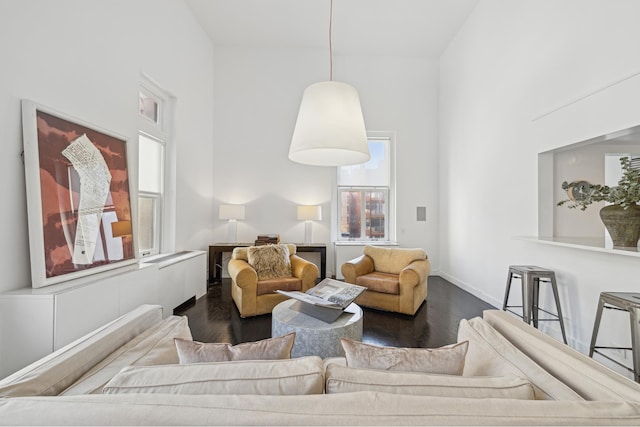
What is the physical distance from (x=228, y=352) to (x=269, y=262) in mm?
2823

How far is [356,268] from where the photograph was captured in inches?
164

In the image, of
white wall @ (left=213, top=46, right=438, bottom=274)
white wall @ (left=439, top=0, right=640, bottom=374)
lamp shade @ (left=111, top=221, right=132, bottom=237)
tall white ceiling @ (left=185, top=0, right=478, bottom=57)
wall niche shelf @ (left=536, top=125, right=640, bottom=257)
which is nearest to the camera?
white wall @ (left=439, top=0, right=640, bottom=374)

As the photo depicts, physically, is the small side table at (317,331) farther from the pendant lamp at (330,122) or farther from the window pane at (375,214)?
the window pane at (375,214)

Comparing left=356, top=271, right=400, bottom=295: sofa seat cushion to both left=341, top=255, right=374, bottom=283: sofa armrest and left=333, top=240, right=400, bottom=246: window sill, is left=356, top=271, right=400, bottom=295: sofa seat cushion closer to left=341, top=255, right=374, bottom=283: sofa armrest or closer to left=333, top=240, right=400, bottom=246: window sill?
left=341, top=255, right=374, bottom=283: sofa armrest

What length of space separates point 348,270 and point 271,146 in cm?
311

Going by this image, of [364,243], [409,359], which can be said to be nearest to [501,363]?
[409,359]

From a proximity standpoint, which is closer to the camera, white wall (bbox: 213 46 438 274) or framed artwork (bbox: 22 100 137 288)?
framed artwork (bbox: 22 100 137 288)

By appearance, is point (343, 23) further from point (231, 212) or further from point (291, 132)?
point (231, 212)

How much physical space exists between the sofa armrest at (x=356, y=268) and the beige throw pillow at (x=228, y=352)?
117 inches

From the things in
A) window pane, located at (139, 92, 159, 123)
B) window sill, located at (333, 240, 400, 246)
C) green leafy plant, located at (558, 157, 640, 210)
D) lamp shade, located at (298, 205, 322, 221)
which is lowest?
window sill, located at (333, 240, 400, 246)

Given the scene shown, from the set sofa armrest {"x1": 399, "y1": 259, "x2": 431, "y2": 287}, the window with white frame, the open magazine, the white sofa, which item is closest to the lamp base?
the window with white frame

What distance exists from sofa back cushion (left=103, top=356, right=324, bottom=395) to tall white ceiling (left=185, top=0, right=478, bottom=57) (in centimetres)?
513

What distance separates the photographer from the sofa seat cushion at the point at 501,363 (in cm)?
97

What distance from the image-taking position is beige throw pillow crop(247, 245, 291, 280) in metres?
3.87
